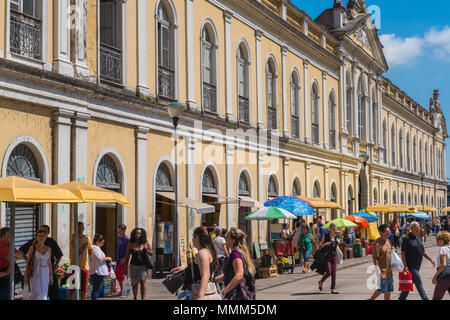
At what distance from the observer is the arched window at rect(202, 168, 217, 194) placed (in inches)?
958

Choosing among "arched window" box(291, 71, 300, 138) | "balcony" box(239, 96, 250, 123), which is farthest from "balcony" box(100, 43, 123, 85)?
"arched window" box(291, 71, 300, 138)

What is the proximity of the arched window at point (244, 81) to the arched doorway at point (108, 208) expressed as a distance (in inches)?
352

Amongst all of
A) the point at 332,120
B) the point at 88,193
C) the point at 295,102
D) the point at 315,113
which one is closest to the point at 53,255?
the point at 88,193

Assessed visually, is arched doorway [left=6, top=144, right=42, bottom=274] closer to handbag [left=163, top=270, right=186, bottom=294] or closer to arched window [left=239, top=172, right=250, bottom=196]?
handbag [left=163, top=270, right=186, bottom=294]

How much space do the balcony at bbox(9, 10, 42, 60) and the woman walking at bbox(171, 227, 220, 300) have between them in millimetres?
8443

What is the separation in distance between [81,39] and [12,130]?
3.33 meters

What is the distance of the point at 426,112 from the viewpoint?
73438 millimetres

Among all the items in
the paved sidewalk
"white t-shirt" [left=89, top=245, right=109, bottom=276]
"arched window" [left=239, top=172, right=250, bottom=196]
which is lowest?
the paved sidewalk

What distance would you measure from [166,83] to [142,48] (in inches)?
74.8

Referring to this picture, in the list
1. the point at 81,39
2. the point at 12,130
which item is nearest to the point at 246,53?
the point at 81,39

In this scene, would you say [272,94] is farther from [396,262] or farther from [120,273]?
[396,262]

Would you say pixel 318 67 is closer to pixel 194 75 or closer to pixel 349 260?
pixel 349 260

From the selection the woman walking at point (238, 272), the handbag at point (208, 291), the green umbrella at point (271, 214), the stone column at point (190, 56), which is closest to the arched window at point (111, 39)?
the stone column at point (190, 56)

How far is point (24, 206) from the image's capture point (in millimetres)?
15625
